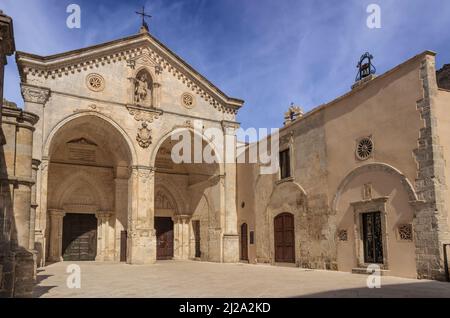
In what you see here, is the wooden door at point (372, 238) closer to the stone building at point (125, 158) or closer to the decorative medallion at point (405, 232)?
the decorative medallion at point (405, 232)

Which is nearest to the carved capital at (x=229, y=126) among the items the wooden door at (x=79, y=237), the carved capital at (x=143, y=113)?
the carved capital at (x=143, y=113)

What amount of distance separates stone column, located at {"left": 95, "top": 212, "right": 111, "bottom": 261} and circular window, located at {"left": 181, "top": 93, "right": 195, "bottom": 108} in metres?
6.92

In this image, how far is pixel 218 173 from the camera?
22031 millimetres

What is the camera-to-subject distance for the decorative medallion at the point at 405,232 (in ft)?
40.7

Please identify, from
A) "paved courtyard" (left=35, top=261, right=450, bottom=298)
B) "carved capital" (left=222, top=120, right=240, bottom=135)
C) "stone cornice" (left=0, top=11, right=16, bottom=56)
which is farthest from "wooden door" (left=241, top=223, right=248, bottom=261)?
"stone cornice" (left=0, top=11, right=16, bottom=56)

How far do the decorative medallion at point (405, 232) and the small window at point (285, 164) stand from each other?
A: 6.37 m

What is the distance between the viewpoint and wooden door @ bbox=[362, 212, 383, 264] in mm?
13570

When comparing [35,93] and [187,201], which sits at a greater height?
[35,93]

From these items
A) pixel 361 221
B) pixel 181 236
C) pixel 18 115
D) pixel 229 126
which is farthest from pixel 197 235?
pixel 18 115

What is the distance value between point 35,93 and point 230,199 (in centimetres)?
1005

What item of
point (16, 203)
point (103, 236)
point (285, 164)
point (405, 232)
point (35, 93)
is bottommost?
point (103, 236)

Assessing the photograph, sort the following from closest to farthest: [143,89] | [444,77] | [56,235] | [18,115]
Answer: [18,115]
[444,77]
[143,89]
[56,235]
